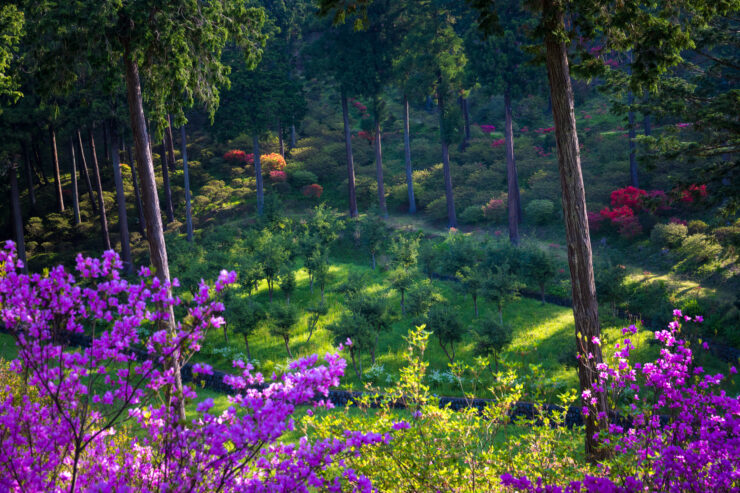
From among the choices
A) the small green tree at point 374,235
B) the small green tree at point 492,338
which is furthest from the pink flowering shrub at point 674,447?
the small green tree at point 374,235

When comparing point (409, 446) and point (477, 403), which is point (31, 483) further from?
point (477, 403)

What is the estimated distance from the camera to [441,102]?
91.7ft

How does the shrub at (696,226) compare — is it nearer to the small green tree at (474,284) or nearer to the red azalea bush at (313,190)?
the small green tree at (474,284)

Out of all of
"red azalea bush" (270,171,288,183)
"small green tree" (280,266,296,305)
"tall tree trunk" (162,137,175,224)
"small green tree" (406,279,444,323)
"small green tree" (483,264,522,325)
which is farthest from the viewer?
"red azalea bush" (270,171,288,183)

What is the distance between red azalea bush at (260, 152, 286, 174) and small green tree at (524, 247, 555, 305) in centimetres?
2104

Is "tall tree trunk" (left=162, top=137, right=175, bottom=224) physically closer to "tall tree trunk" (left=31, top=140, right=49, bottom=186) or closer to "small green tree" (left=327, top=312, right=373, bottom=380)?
"tall tree trunk" (left=31, top=140, right=49, bottom=186)

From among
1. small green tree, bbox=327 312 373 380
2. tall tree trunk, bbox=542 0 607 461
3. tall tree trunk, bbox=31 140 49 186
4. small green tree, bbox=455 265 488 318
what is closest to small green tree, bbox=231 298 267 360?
small green tree, bbox=327 312 373 380

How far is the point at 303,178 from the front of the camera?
110ft

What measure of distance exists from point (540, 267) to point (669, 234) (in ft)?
21.5

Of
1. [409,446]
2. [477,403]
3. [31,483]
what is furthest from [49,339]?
[477,403]

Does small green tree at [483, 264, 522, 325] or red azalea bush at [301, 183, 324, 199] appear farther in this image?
red azalea bush at [301, 183, 324, 199]

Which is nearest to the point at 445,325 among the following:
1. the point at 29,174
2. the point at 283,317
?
the point at 283,317

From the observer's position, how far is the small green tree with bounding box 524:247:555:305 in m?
17.8

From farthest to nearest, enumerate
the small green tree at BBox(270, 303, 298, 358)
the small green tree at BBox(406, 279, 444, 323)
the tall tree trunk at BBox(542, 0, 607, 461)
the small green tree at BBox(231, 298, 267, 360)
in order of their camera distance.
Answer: the small green tree at BBox(406, 279, 444, 323) < the small green tree at BBox(231, 298, 267, 360) < the small green tree at BBox(270, 303, 298, 358) < the tall tree trunk at BBox(542, 0, 607, 461)
